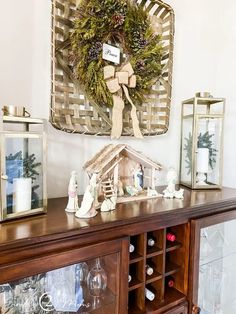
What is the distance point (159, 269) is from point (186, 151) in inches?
26.0

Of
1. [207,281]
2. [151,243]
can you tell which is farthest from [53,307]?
[207,281]

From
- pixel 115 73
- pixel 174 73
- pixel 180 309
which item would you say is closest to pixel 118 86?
pixel 115 73

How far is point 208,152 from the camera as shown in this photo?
1.46m

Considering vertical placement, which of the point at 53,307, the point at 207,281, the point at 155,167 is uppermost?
the point at 155,167

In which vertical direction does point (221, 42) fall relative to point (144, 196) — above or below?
above

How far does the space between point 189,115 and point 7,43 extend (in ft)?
3.05

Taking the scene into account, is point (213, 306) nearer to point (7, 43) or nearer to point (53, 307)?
point (53, 307)

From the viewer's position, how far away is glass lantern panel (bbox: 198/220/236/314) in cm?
124

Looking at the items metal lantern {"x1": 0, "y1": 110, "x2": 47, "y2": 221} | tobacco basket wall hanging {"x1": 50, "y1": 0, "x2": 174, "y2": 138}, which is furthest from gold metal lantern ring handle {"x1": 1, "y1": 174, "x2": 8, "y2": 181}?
tobacco basket wall hanging {"x1": 50, "y1": 0, "x2": 174, "y2": 138}

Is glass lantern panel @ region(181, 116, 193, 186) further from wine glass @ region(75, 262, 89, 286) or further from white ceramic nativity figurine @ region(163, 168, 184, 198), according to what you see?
wine glass @ region(75, 262, 89, 286)

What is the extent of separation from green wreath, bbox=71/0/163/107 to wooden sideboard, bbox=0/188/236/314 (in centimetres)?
51

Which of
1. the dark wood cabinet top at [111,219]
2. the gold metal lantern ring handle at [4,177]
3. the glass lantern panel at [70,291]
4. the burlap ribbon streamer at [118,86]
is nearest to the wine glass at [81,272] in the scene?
the glass lantern panel at [70,291]

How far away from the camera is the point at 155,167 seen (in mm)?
1173

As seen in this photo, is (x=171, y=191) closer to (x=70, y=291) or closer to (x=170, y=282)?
(x=170, y=282)
